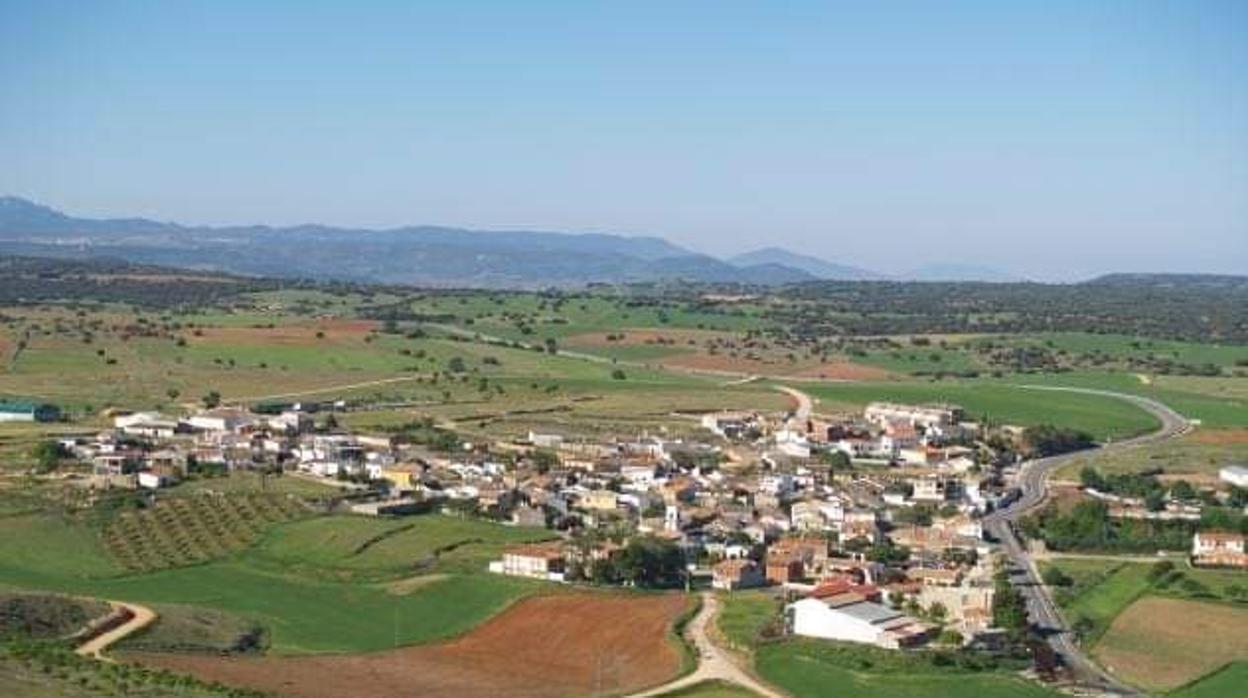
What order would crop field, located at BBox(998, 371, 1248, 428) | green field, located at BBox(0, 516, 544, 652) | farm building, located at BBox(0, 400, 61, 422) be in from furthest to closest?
crop field, located at BBox(998, 371, 1248, 428) → farm building, located at BBox(0, 400, 61, 422) → green field, located at BBox(0, 516, 544, 652)

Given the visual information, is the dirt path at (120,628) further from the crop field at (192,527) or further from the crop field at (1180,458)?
the crop field at (1180,458)

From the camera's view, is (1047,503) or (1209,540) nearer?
(1209,540)

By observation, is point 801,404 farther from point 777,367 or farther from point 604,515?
point 604,515

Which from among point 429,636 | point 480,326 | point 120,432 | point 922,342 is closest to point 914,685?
point 429,636

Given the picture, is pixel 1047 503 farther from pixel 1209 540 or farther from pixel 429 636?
pixel 429 636

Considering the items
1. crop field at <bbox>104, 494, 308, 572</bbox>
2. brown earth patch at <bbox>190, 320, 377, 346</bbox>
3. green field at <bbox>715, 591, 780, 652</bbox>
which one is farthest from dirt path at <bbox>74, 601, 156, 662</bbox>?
brown earth patch at <bbox>190, 320, 377, 346</bbox>

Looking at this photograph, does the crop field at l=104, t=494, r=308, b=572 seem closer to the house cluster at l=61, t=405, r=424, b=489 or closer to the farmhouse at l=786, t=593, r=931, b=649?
the house cluster at l=61, t=405, r=424, b=489
